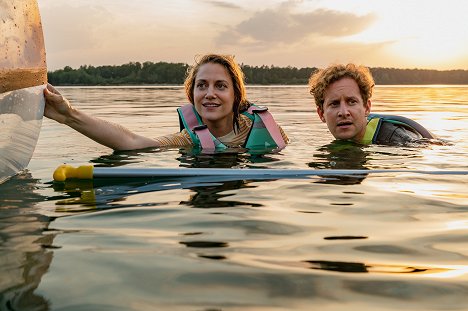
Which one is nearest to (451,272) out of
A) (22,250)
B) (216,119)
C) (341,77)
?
(22,250)

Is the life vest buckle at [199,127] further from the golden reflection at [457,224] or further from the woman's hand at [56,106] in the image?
the golden reflection at [457,224]

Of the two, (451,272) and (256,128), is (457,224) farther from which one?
(256,128)

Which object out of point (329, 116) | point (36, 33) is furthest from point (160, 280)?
point (329, 116)

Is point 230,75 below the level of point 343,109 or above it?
above

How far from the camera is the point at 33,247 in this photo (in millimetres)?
2219

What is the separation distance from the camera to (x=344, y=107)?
5766mm

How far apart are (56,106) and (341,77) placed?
9.90 ft

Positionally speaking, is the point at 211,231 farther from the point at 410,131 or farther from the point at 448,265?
Result: the point at 410,131

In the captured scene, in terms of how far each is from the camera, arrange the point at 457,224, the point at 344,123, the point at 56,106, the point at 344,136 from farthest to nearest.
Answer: the point at 344,136
the point at 344,123
the point at 56,106
the point at 457,224

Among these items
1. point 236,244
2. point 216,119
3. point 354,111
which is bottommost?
point 236,244

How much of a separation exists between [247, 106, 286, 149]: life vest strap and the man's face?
575 mm

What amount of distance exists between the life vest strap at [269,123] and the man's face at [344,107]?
57cm

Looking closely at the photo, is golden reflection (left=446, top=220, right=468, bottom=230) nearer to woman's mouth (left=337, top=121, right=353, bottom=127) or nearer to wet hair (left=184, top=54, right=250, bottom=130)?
woman's mouth (left=337, top=121, right=353, bottom=127)

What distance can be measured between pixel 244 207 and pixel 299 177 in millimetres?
1047
